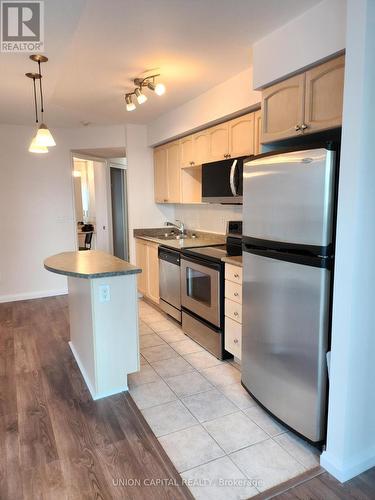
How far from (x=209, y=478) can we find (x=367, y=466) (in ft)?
2.78

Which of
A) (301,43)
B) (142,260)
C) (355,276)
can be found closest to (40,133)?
(301,43)

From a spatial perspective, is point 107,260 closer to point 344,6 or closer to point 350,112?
point 350,112

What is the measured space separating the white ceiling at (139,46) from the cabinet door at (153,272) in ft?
5.83

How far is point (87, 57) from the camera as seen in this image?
2.60 m

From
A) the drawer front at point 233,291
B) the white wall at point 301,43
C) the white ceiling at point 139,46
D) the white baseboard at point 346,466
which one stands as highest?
the white ceiling at point 139,46

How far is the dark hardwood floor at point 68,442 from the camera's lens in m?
1.74

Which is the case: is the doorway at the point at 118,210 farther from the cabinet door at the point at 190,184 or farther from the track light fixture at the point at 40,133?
the track light fixture at the point at 40,133

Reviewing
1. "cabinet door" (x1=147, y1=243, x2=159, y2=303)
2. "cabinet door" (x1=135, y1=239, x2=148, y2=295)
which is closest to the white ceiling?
"cabinet door" (x1=147, y1=243, x2=159, y2=303)

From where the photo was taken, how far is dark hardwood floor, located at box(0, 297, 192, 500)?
1.74 m

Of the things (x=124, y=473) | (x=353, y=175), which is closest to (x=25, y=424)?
(x=124, y=473)

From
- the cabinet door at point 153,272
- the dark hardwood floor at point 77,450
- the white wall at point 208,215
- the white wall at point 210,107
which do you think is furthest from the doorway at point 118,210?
the dark hardwood floor at point 77,450

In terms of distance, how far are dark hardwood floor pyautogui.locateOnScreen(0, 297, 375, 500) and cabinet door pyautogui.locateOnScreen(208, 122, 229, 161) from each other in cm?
231
